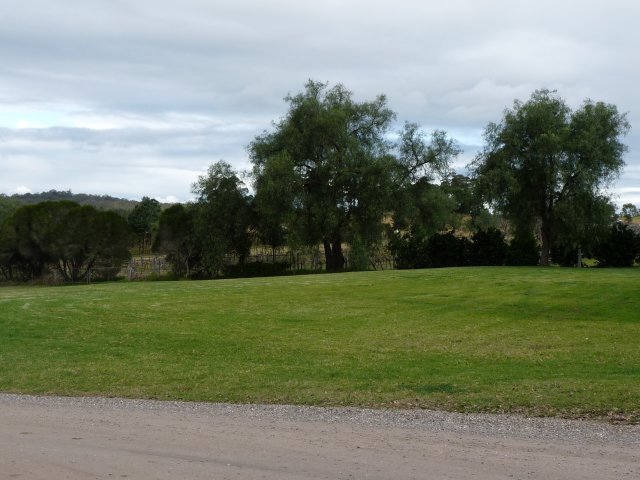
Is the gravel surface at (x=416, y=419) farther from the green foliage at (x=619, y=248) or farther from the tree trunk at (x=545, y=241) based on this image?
the green foliage at (x=619, y=248)

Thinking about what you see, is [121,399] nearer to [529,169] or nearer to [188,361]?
[188,361]

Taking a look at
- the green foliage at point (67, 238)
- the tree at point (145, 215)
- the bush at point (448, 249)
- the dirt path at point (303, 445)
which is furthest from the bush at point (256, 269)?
the dirt path at point (303, 445)

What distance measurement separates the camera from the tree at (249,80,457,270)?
48781 mm

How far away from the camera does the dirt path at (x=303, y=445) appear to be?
24.2 feet

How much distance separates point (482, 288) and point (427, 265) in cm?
2541

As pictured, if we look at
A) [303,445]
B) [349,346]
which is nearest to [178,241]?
[349,346]

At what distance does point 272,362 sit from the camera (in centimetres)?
1532

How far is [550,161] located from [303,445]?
42153 mm

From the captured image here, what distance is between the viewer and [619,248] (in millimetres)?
49938

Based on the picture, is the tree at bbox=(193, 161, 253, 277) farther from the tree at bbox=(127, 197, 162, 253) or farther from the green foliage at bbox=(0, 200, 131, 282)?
the tree at bbox=(127, 197, 162, 253)

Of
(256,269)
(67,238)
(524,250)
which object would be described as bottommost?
(256,269)

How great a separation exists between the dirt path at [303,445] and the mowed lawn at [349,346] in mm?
1090

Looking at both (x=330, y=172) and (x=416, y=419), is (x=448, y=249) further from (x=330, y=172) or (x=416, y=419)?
(x=416, y=419)

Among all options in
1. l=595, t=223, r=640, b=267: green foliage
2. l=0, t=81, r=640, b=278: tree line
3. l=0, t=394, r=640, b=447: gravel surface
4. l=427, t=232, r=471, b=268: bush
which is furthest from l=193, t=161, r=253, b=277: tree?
l=0, t=394, r=640, b=447: gravel surface
